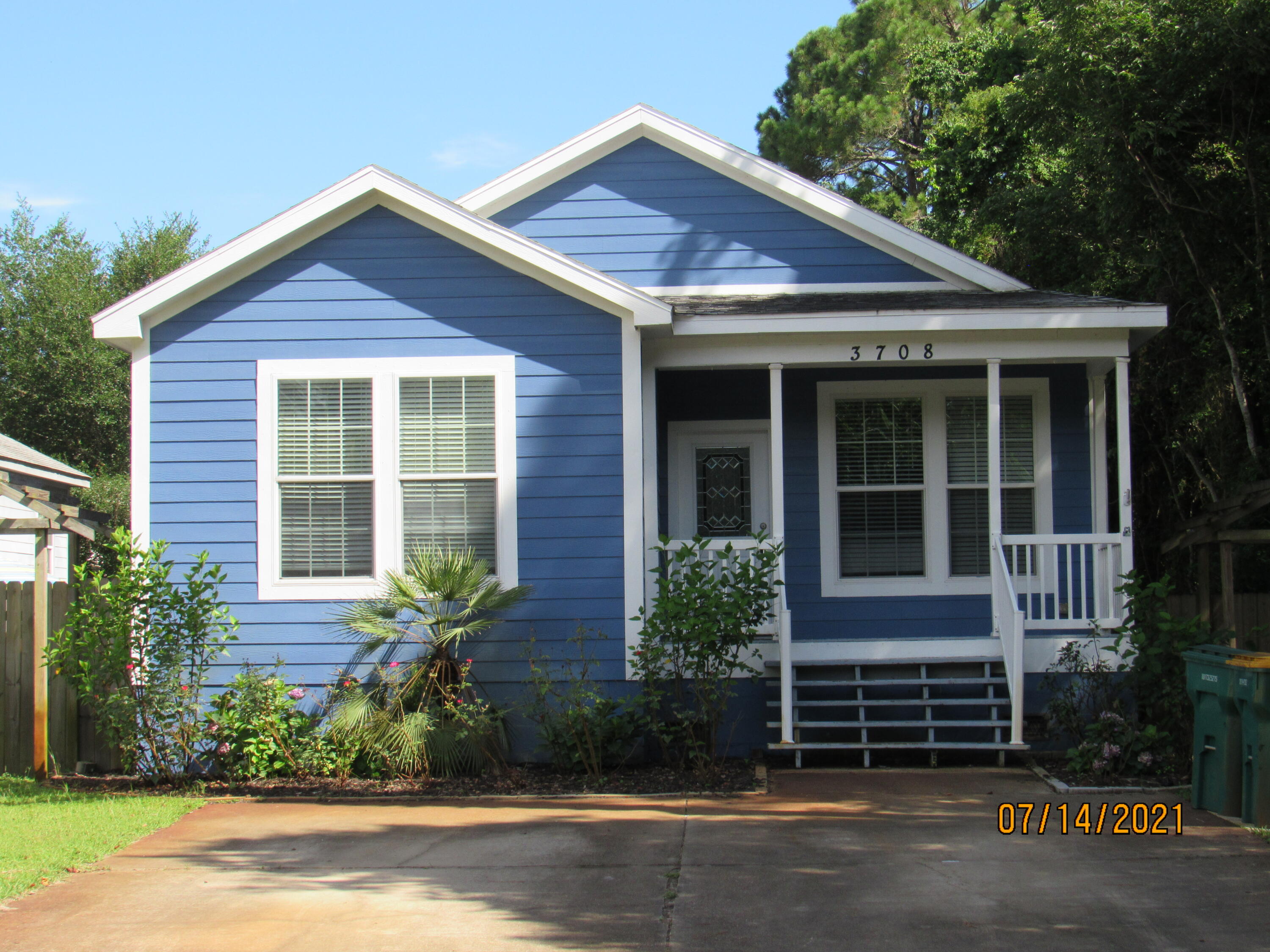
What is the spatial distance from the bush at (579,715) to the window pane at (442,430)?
1.49 metres

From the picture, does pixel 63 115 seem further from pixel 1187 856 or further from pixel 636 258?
pixel 1187 856

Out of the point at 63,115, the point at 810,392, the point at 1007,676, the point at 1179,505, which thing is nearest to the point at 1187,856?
the point at 1007,676

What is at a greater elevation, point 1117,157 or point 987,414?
point 1117,157

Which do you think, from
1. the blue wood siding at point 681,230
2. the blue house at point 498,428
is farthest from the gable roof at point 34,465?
the blue wood siding at point 681,230

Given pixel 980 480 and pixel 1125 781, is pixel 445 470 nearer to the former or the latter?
pixel 980 480

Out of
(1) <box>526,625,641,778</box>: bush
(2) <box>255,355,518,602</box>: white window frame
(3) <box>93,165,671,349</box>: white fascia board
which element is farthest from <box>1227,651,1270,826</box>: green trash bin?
(2) <box>255,355,518,602</box>: white window frame

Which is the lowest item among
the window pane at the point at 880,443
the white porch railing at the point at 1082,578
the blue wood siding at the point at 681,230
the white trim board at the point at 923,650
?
the white trim board at the point at 923,650

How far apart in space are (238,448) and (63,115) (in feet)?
55.1

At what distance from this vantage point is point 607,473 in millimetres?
8570

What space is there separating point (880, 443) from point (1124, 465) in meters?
2.10

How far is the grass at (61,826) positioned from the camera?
5777 millimetres

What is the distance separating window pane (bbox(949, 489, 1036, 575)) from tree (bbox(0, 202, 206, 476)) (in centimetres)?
2083

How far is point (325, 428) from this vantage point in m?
8.64
